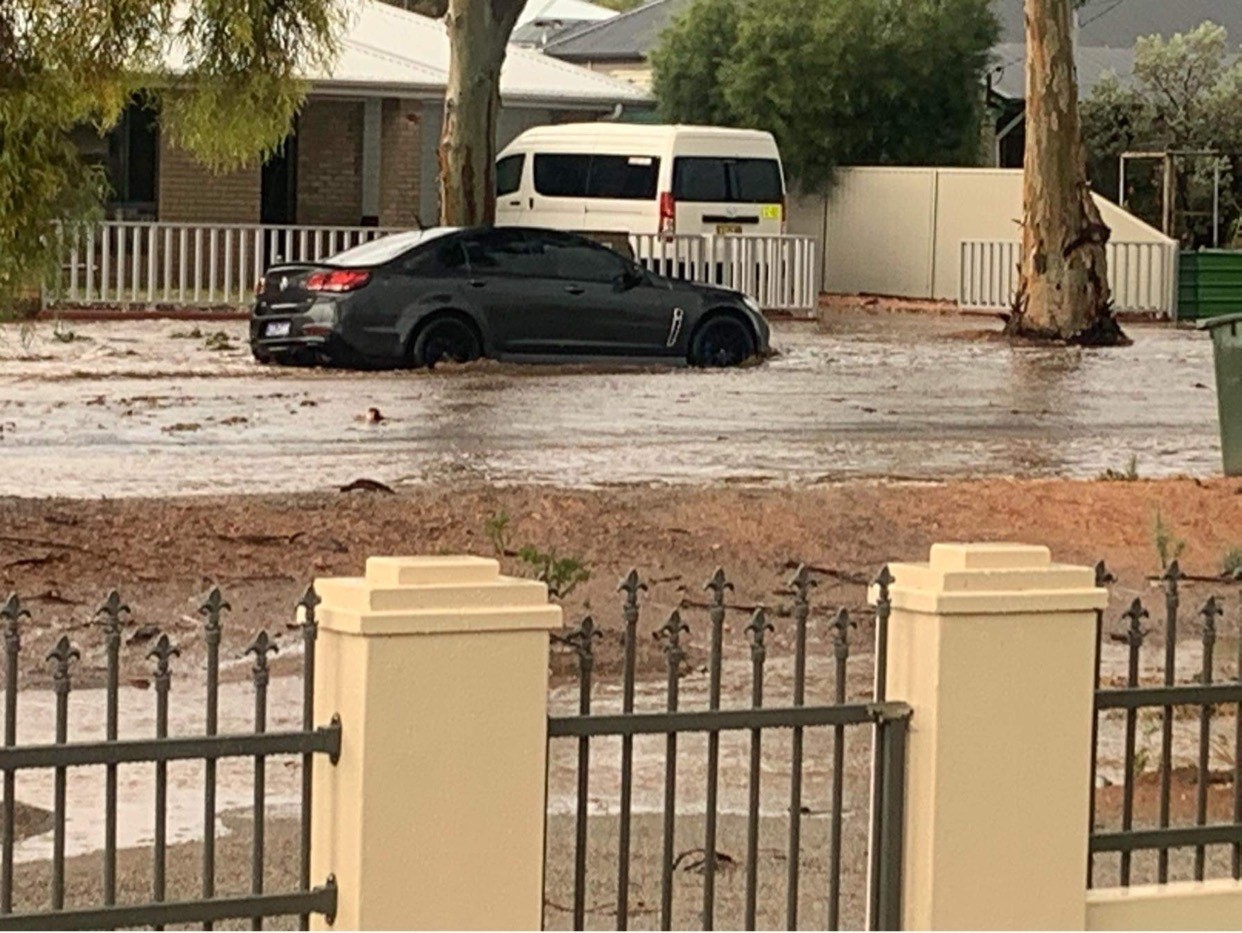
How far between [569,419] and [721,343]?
6.59m

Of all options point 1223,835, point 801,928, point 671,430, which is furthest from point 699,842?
point 671,430

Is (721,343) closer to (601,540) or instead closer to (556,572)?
(601,540)

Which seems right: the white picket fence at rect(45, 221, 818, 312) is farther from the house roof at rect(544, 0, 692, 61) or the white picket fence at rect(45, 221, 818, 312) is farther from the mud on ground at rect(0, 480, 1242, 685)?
the mud on ground at rect(0, 480, 1242, 685)

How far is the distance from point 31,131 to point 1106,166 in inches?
1443

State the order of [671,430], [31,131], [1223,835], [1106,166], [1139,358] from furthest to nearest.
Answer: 1. [1106,166]
2. [1139,358]
3. [671,430]
4. [31,131]
5. [1223,835]

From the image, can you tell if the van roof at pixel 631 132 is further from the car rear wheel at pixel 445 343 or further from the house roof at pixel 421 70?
the car rear wheel at pixel 445 343

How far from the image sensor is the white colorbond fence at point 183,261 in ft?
114

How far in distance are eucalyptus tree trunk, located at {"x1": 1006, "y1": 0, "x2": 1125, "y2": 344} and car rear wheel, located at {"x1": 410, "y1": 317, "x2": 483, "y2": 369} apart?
9.05 meters

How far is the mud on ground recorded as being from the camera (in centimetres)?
1334

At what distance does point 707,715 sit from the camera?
22.0 ft

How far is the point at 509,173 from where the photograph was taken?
136 feet

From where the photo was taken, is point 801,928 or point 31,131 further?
point 31,131

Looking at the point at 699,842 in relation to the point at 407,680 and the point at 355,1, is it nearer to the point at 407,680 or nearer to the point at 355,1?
the point at 407,680

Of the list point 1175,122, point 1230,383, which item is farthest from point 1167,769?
point 1175,122
